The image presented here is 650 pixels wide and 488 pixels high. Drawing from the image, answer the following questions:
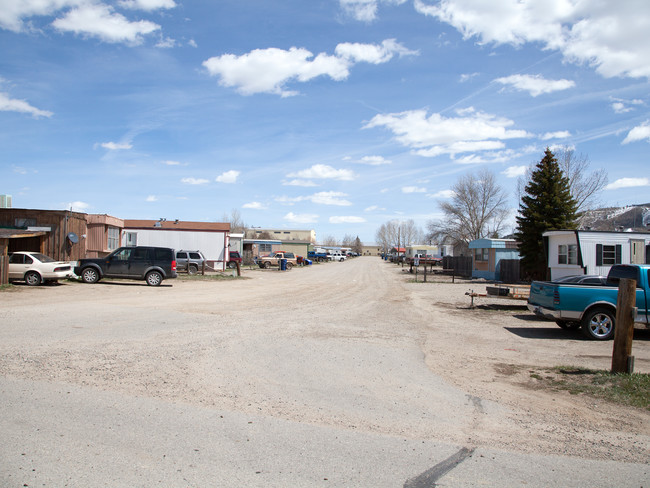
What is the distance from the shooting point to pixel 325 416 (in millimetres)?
5387

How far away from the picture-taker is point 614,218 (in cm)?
4538

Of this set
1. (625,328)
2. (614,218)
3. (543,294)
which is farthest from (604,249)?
(614,218)

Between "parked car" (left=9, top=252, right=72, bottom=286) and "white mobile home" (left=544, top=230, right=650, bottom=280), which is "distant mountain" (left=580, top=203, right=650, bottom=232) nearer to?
"white mobile home" (left=544, top=230, right=650, bottom=280)

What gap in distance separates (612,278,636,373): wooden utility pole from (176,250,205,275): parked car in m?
27.4

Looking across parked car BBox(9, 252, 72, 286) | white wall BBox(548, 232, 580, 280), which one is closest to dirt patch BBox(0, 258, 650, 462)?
parked car BBox(9, 252, 72, 286)

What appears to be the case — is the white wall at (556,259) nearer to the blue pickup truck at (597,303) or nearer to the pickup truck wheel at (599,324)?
the blue pickup truck at (597,303)

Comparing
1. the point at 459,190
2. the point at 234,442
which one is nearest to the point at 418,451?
the point at 234,442

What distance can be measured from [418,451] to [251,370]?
136 inches

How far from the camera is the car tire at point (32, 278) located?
63.5 ft

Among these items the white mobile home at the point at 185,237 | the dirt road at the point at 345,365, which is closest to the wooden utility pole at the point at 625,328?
the dirt road at the point at 345,365

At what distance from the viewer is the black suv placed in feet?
71.8

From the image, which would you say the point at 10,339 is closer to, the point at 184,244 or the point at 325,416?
the point at 325,416

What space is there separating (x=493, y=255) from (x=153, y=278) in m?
24.2

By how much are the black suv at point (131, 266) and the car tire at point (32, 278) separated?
2.25 meters
